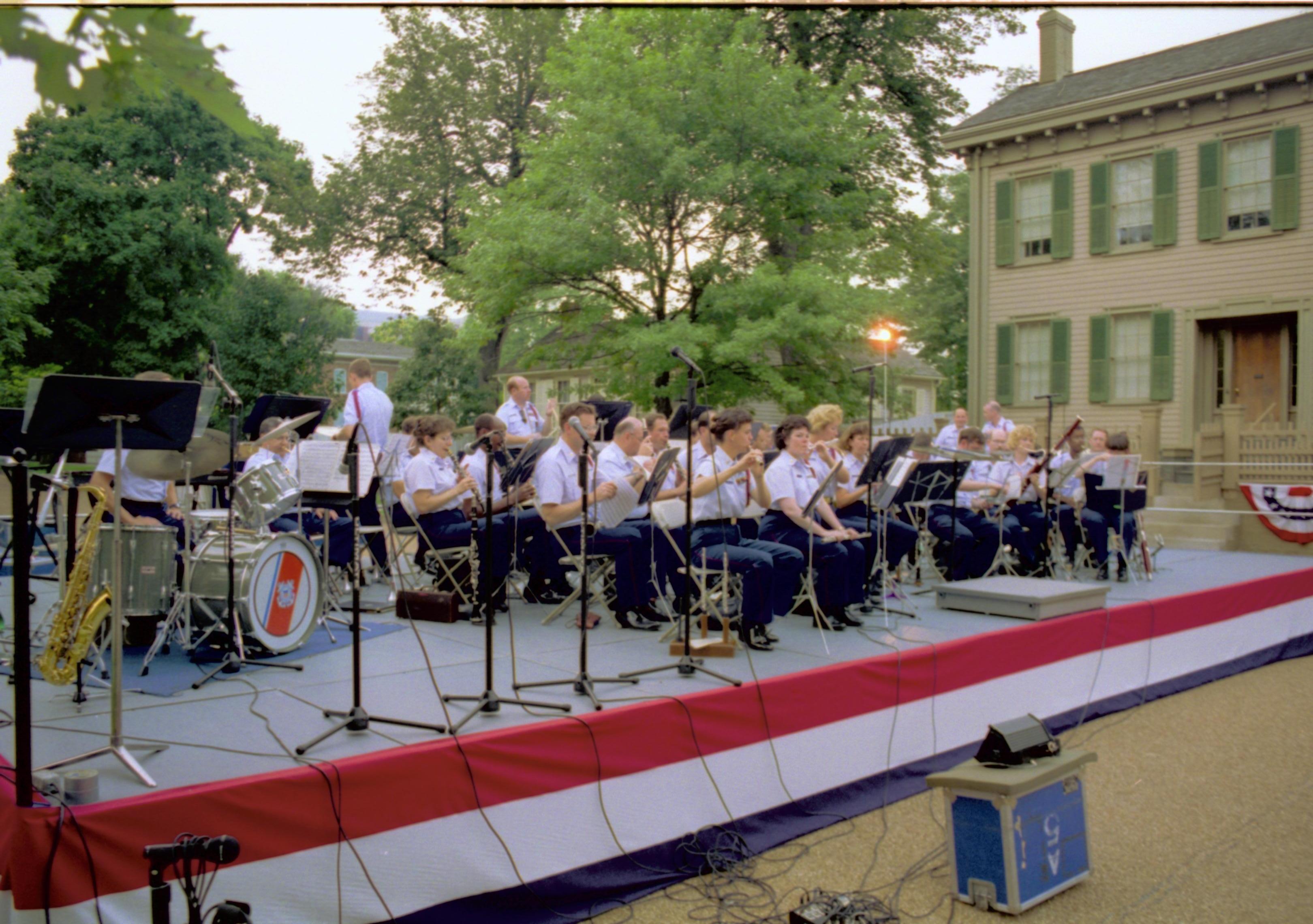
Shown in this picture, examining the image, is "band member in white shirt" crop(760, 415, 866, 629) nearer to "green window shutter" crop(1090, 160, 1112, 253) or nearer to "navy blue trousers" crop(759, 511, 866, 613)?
"navy blue trousers" crop(759, 511, 866, 613)

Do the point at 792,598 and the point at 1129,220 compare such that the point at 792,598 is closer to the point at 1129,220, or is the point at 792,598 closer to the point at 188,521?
the point at 188,521

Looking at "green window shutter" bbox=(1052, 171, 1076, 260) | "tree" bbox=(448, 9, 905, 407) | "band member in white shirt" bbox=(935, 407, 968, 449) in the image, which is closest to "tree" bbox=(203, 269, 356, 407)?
"tree" bbox=(448, 9, 905, 407)

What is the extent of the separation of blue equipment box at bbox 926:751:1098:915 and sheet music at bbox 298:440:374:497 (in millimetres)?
5018

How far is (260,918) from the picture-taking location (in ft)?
12.1

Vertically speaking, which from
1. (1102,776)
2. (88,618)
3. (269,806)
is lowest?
(1102,776)

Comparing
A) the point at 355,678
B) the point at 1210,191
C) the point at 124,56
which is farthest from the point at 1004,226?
the point at 124,56

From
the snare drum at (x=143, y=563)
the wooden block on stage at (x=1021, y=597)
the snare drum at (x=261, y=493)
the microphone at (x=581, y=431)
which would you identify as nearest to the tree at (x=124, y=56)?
the microphone at (x=581, y=431)

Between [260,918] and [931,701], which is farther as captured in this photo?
[931,701]

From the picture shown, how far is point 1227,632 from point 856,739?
5.13 m

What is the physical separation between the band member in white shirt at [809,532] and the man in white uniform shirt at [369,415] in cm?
317

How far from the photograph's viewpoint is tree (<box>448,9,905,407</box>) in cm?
1812

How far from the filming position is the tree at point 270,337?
24812 mm

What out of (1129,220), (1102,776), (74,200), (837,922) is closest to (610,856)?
(837,922)

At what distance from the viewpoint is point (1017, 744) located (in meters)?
4.56
